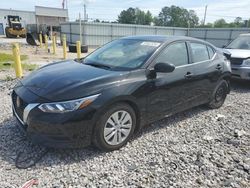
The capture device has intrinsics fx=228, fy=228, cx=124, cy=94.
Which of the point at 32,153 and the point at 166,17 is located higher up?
the point at 166,17

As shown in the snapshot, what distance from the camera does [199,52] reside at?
4512 mm

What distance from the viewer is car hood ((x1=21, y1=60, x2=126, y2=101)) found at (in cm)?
286

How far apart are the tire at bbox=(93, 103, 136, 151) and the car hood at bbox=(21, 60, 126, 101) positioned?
370mm

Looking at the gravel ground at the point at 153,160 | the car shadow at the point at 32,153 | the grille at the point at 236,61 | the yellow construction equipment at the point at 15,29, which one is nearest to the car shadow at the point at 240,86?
the grille at the point at 236,61

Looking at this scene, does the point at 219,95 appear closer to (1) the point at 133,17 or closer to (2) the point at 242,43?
(2) the point at 242,43

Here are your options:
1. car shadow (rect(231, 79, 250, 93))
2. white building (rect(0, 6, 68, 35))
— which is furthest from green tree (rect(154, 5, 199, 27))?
car shadow (rect(231, 79, 250, 93))

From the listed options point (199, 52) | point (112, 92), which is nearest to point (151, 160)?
point (112, 92)

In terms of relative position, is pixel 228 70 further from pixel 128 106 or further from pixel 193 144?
pixel 128 106

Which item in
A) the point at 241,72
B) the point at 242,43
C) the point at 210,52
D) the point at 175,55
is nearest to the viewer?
the point at 175,55

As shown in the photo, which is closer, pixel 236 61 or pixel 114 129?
pixel 114 129

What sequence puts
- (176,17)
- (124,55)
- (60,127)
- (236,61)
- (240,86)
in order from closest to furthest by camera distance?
(60,127) → (124,55) → (236,61) → (240,86) → (176,17)

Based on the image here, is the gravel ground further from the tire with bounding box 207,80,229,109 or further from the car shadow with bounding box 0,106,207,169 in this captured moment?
the tire with bounding box 207,80,229,109

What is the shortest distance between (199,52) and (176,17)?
101 meters

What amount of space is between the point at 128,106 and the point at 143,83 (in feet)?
1.36
